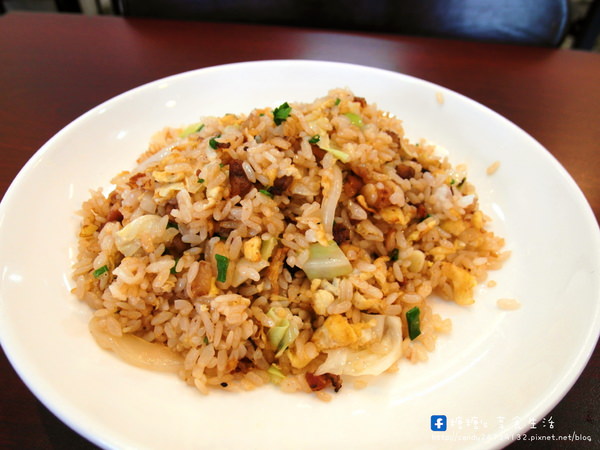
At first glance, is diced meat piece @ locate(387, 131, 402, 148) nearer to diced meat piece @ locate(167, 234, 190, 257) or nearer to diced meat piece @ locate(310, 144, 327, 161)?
diced meat piece @ locate(310, 144, 327, 161)

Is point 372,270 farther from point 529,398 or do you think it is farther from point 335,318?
point 529,398

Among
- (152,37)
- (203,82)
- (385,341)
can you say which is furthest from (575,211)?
(152,37)

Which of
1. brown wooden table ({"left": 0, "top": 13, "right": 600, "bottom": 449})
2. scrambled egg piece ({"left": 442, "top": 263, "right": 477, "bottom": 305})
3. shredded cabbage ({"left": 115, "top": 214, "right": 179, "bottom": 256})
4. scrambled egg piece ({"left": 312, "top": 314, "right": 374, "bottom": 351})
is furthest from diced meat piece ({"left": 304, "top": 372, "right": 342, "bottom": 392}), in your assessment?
brown wooden table ({"left": 0, "top": 13, "right": 600, "bottom": 449})

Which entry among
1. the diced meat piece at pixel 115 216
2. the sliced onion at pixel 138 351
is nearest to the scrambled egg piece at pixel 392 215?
the sliced onion at pixel 138 351

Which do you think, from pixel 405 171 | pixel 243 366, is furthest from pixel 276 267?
pixel 405 171

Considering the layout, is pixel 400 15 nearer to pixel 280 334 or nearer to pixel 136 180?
pixel 136 180
